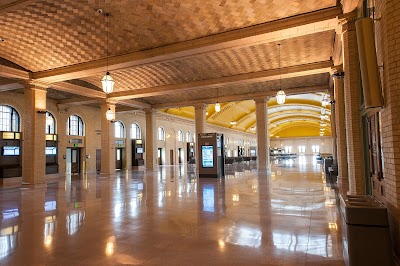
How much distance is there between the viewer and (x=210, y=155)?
14.6 meters

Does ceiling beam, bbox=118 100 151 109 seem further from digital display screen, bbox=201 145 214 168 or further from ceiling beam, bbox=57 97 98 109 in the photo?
digital display screen, bbox=201 145 214 168

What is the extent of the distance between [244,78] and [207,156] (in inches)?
170

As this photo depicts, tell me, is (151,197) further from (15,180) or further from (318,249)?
(15,180)

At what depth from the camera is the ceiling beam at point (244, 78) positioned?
39.5ft

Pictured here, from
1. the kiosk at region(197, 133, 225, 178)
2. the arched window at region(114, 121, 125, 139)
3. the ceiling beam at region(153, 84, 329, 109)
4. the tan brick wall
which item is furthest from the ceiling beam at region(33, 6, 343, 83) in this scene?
the arched window at region(114, 121, 125, 139)

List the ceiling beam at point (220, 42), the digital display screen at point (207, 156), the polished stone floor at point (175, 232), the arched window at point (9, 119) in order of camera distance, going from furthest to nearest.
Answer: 1. the arched window at point (9, 119)
2. the digital display screen at point (207, 156)
3. the ceiling beam at point (220, 42)
4. the polished stone floor at point (175, 232)

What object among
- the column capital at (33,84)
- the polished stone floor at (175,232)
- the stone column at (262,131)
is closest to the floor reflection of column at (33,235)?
the polished stone floor at (175,232)

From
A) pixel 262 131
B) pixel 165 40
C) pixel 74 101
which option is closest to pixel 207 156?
pixel 262 131

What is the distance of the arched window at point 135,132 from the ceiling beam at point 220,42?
47.1 ft

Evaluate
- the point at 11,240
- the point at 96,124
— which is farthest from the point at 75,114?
the point at 11,240

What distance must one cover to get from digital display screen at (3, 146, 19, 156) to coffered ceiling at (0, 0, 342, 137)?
427 centimetres

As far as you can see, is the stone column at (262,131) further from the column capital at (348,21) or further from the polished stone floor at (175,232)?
the column capital at (348,21)

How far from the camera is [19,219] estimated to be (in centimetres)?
582

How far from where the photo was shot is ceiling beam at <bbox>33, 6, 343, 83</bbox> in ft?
24.9
